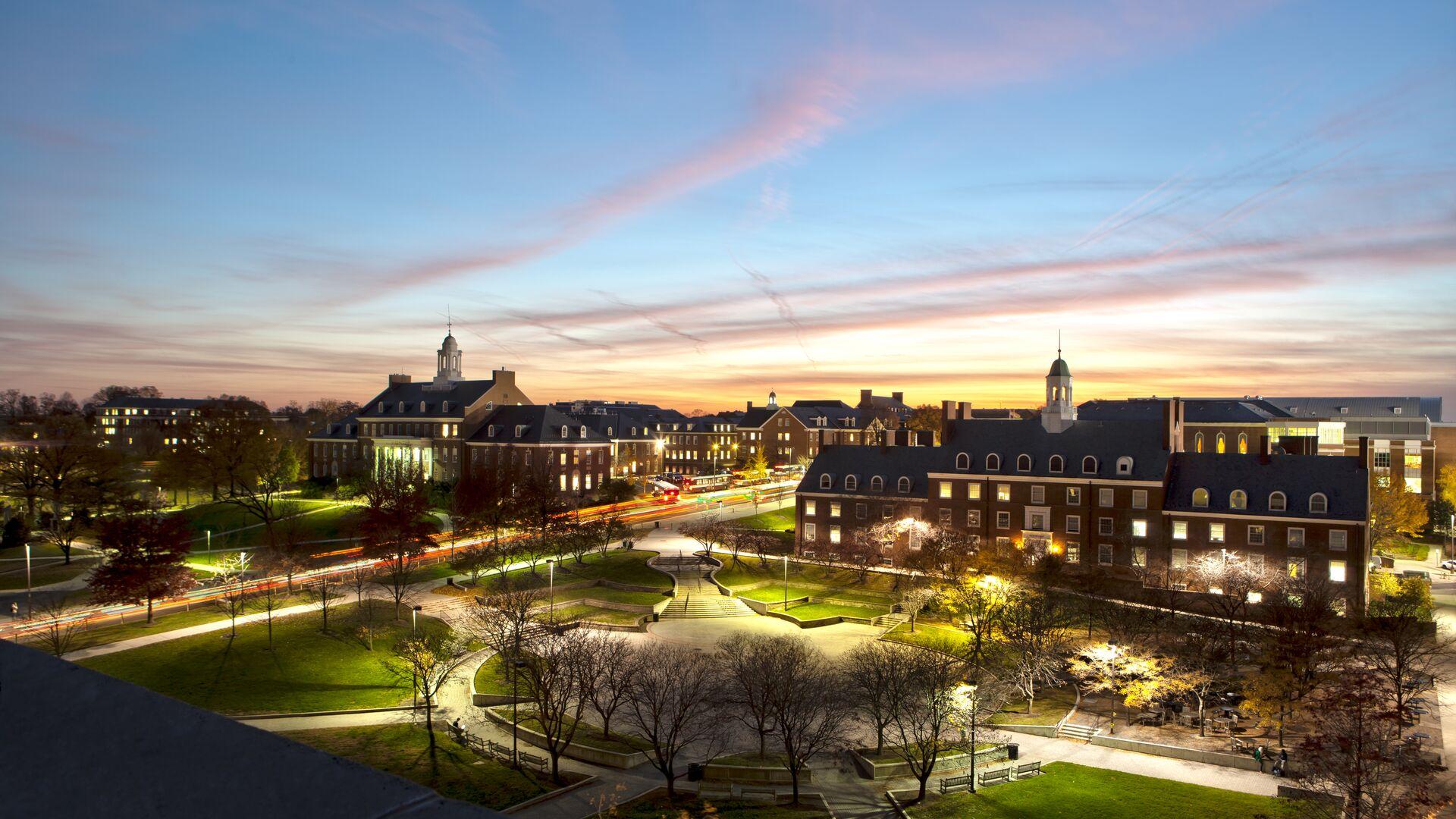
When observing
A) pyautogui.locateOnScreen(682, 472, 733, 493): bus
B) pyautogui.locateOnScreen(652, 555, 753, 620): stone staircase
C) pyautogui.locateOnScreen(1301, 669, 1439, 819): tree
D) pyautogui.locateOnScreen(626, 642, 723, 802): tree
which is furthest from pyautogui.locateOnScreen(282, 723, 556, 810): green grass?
pyautogui.locateOnScreen(682, 472, 733, 493): bus

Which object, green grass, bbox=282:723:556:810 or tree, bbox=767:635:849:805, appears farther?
Answer: tree, bbox=767:635:849:805

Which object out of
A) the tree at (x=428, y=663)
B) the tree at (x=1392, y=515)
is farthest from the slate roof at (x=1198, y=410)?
the tree at (x=428, y=663)

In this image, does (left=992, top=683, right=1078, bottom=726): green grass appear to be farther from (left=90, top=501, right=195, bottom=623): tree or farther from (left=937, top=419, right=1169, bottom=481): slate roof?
(left=90, top=501, right=195, bottom=623): tree

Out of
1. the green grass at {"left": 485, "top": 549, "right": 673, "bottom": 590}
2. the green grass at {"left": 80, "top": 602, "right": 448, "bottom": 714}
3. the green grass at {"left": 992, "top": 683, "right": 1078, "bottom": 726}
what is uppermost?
the green grass at {"left": 485, "top": 549, "right": 673, "bottom": 590}

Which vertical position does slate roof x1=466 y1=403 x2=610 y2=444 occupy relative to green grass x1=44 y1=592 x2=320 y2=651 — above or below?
above

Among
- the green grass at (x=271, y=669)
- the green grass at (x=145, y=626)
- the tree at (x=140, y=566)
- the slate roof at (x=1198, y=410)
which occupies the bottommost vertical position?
the green grass at (x=271, y=669)

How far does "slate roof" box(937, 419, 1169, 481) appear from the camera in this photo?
194 ft

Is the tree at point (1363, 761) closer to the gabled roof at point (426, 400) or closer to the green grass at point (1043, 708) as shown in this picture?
the green grass at point (1043, 708)

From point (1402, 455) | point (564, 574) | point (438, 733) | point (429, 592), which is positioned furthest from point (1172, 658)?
point (1402, 455)

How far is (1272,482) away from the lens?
54812 mm

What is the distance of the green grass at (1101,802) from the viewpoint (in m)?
26.7

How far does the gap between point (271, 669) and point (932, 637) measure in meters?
32.8

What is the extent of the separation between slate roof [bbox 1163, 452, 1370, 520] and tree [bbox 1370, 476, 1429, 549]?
19.5 metres

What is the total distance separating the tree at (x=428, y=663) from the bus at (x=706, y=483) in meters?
63.3
